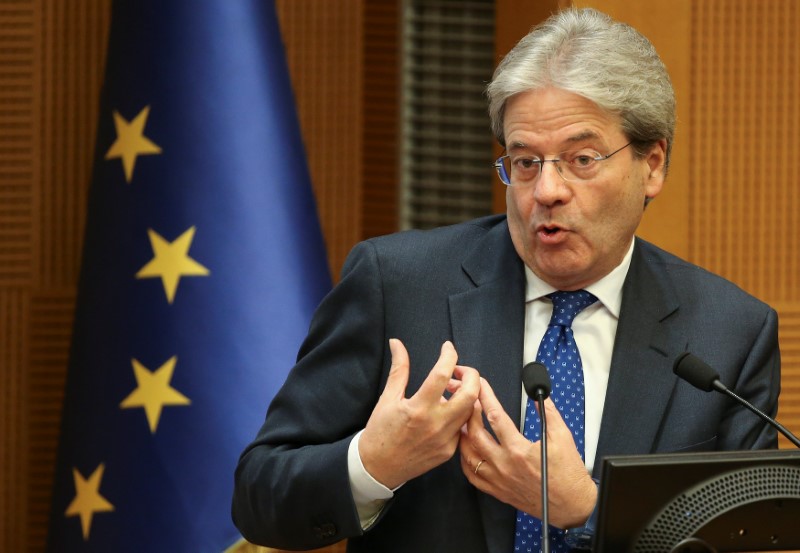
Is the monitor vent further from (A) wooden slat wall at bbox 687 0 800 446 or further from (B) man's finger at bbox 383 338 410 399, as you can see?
(A) wooden slat wall at bbox 687 0 800 446

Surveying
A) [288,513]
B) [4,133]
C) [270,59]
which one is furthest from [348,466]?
[4,133]

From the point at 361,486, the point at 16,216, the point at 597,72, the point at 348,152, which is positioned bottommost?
the point at 361,486

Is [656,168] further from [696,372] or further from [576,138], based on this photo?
[696,372]

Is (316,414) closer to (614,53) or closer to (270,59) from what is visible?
(614,53)

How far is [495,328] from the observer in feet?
7.59

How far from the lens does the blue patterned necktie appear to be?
2.19 meters

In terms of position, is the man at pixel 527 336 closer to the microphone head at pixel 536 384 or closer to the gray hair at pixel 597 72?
the gray hair at pixel 597 72

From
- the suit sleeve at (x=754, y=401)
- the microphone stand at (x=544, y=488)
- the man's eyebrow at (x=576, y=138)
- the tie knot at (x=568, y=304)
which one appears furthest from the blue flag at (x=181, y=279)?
the microphone stand at (x=544, y=488)

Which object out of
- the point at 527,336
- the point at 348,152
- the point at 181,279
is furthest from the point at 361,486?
the point at 348,152

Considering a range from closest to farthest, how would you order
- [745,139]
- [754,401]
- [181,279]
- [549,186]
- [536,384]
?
[536,384]
[549,186]
[754,401]
[181,279]
[745,139]

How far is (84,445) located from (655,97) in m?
1.89

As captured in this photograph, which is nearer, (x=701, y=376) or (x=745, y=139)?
(x=701, y=376)

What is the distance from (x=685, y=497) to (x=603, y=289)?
0.69 m

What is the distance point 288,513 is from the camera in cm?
216
